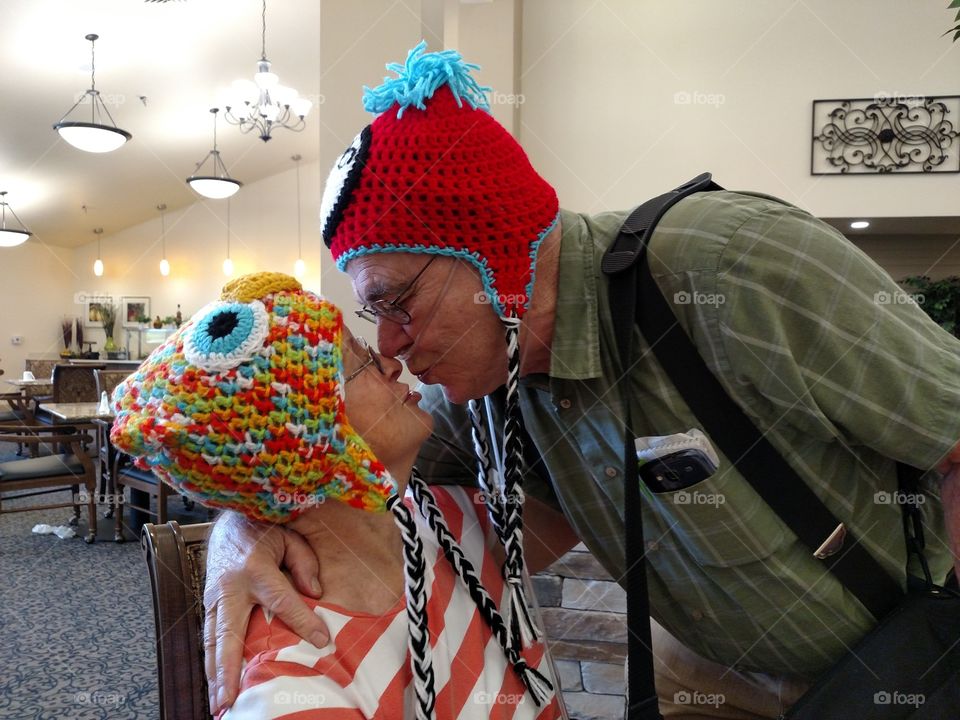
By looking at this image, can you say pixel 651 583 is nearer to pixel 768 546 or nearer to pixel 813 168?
pixel 768 546

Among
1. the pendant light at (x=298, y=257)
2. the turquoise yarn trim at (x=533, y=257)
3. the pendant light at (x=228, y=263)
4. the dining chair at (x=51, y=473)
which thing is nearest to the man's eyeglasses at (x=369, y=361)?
the turquoise yarn trim at (x=533, y=257)

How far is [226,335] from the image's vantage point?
3.30 ft

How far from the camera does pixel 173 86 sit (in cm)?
834

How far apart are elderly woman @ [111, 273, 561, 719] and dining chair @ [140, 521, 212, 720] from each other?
153mm

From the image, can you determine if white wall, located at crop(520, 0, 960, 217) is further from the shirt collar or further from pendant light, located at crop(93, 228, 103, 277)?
pendant light, located at crop(93, 228, 103, 277)

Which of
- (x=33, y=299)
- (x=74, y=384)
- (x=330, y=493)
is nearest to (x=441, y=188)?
(x=330, y=493)

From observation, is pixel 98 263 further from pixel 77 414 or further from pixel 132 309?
pixel 77 414

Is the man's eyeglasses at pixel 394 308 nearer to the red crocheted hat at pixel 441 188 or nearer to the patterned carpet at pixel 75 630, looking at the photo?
the red crocheted hat at pixel 441 188

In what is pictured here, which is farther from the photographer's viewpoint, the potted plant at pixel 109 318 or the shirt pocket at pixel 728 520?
the potted plant at pixel 109 318

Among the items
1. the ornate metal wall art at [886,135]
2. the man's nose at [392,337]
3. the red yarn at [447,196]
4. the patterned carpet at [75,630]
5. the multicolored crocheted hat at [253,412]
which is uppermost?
the ornate metal wall art at [886,135]

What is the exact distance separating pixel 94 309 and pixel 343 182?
15614 millimetres

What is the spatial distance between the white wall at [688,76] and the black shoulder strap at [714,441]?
3.51 m

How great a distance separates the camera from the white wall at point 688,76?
449cm

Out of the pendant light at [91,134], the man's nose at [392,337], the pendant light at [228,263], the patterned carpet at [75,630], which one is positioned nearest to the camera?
the man's nose at [392,337]
